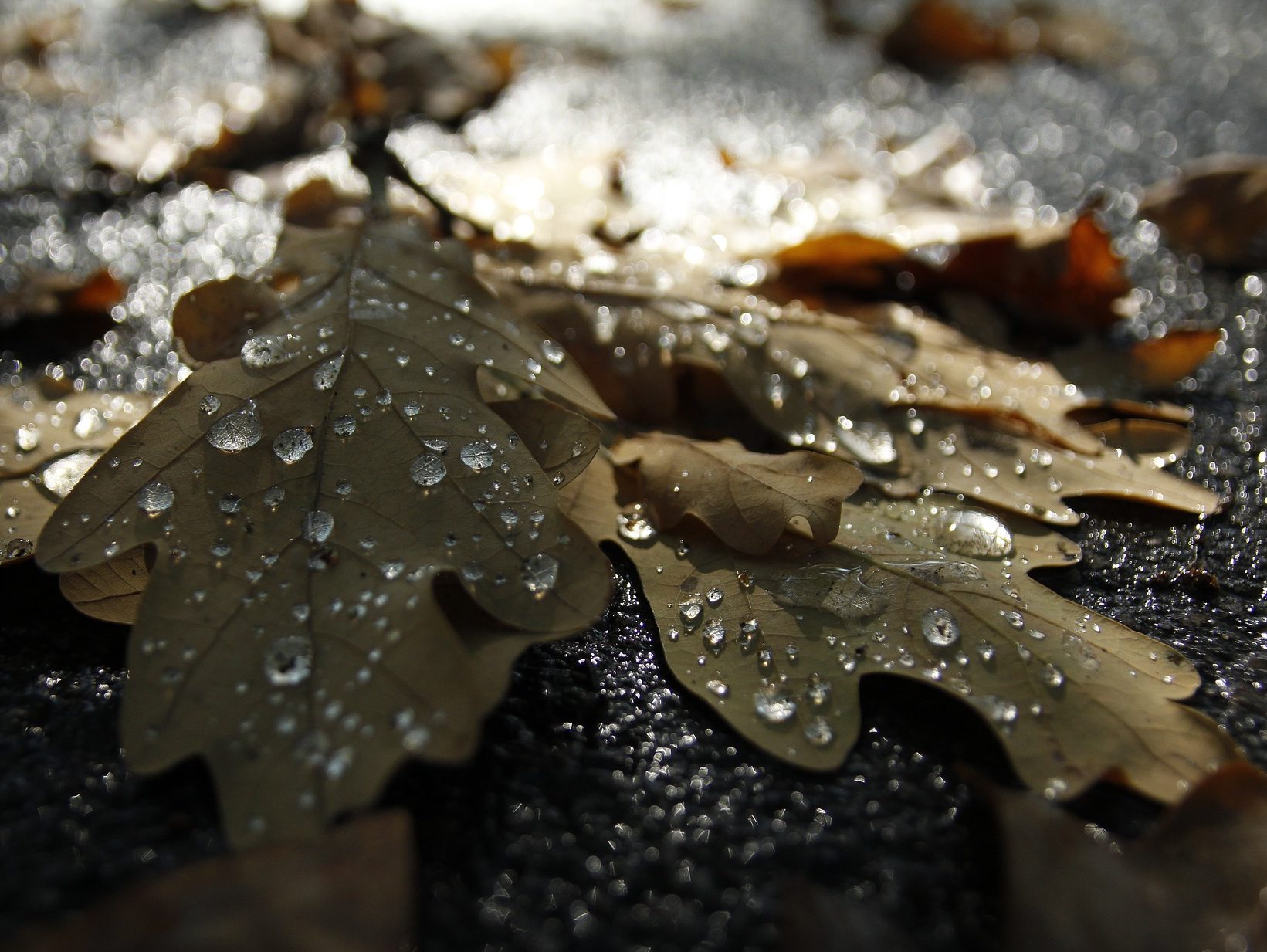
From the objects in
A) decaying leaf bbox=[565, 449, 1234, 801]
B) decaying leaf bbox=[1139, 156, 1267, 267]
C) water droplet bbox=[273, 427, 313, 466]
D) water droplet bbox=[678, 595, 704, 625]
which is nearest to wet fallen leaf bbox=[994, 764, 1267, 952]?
decaying leaf bbox=[565, 449, 1234, 801]

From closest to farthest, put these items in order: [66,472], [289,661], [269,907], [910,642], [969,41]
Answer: [269,907] → [289,661] → [910,642] → [66,472] → [969,41]

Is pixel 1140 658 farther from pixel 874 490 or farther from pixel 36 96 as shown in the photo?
pixel 36 96

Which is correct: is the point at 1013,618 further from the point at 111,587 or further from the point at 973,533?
the point at 111,587

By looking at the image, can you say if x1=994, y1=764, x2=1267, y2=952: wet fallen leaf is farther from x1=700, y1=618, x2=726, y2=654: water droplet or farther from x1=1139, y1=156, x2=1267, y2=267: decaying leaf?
x1=1139, y1=156, x2=1267, y2=267: decaying leaf

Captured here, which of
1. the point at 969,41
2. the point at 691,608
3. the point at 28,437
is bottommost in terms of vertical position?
the point at 28,437

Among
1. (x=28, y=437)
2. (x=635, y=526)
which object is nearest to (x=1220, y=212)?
(x=635, y=526)

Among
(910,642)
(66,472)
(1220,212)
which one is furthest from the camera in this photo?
(1220,212)
